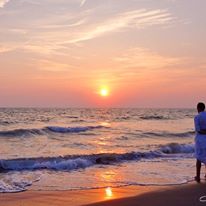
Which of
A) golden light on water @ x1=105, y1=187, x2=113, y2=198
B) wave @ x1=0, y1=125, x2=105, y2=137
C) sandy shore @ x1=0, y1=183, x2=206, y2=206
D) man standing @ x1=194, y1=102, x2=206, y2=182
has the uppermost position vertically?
man standing @ x1=194, y1=102, x2=206, y2=182

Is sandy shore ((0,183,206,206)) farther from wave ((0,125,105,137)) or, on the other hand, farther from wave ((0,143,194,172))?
wave ((0,125,105,137))

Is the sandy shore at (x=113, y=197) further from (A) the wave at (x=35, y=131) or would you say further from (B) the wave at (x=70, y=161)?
(A) the wave at (x=35, y=131)

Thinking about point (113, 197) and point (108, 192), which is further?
point (108, 192)

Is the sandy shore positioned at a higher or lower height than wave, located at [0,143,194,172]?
higher

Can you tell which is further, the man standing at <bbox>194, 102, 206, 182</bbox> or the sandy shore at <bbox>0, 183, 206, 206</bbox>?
the man standing at <bbox>194, 102, 206, 182</bbox>

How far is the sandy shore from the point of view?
25.5ft

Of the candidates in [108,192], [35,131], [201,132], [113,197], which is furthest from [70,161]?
[35,131]

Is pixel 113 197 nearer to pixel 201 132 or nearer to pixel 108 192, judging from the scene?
pixel 108 192

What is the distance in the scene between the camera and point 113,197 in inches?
346

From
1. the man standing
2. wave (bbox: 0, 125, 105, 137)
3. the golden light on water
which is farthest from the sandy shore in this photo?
wave (bbox: 0, 125, 105, 137)

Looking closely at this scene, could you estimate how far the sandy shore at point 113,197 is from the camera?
25.5 ft

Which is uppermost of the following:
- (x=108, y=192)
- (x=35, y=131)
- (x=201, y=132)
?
(x=201, y=132)

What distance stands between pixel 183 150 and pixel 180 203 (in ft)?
42.7

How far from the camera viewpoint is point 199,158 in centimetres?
966
